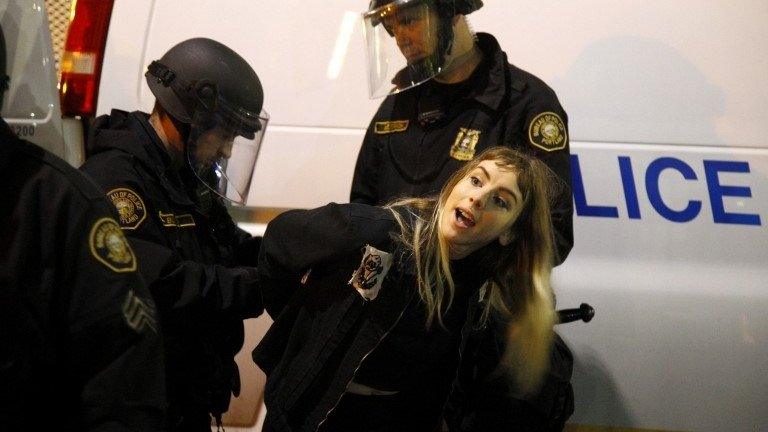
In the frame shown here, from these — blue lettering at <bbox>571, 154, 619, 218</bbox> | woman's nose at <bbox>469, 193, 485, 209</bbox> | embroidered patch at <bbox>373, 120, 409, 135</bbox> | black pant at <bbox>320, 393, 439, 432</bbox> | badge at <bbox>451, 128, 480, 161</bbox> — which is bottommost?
black pant at <bbox>320, 393, 439, 432</bbox>

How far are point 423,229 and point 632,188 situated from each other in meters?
0.81

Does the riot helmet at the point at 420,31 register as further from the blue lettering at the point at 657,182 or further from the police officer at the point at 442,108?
the blue lettering at the point at 657,182

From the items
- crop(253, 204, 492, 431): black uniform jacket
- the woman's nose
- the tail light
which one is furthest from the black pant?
the tail light

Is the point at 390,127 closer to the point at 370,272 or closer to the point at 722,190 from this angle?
the point at 370,272

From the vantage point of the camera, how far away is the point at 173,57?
233cm

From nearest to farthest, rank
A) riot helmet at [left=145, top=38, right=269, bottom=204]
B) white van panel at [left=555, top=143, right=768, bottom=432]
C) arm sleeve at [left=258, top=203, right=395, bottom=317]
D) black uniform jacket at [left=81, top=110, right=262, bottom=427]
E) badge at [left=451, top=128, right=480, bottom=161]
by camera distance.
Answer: arm sleeve at [left=258, top=203, right=395, bottom=317] → black uniform jacket at [left=81, top=110, right=262, bottom=427] → riot helmet at [left=145, top=38, right=269, bottom=204] → badge at [left=451, top=128, right=480, bottom=161] → white van panel at [left=555, top=143, right=768, bottom=432]

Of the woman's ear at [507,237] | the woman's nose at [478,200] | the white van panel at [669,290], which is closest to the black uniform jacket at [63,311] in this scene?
the woman's nose at [478,200]

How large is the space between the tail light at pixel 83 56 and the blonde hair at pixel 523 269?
107 centimetres

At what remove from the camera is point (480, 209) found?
201 centimetres

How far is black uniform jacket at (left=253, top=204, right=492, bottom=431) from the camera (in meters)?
1.94

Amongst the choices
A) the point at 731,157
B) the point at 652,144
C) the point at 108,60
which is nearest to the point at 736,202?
the point at 731,157

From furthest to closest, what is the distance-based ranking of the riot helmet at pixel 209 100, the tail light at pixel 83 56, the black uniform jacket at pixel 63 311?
the tail light at pixel 83 56
the riot helmet at pixel 209 100
the black uniform jacket at pixel 63 311

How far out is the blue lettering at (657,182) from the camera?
255 centimetres

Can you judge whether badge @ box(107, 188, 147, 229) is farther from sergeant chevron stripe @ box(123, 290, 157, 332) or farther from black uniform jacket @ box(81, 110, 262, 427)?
sergeant chevron stripe @ box(123, 290, 157, 332)
